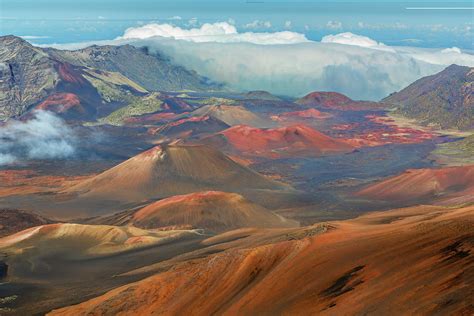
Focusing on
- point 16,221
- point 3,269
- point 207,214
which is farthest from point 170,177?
point 3,269

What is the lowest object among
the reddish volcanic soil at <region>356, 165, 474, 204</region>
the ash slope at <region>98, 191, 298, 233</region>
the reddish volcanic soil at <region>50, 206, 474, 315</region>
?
the reddish volcanic soil at <region>356, 165, 474, 204</region>

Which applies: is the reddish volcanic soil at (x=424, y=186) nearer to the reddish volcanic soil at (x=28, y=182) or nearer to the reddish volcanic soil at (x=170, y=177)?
the reddish volcanic soil at (x=170, y=177)

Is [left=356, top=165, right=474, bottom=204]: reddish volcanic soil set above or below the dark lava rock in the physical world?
below

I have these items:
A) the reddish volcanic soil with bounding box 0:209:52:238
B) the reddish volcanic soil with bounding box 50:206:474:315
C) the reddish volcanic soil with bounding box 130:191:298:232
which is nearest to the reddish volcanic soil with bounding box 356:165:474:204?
the reddish volcanic soil with bounding box 130:191:298:232

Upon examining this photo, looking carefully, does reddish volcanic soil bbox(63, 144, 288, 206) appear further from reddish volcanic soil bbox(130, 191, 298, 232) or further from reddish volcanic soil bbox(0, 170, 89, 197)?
reddish volcanic soil bbox(130, 191, 298, 232)

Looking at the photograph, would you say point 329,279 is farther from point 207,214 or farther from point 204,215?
point 207,214

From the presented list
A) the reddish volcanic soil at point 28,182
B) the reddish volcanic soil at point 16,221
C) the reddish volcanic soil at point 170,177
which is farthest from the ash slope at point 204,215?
the reddish volcanic soil at point 28,182
